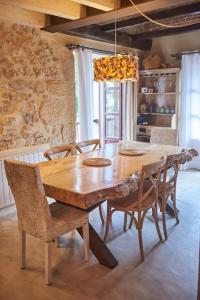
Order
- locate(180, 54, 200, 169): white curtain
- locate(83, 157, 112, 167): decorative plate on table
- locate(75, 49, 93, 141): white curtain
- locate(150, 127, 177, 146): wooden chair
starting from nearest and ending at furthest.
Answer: locate(83, 157, 112, 167): decorative plate on table < locate(150, 127, 177, 146): wooden chair < locate(75, 49, 93, 141): white curtain < locate(180, 54, 200, 169): white curtain

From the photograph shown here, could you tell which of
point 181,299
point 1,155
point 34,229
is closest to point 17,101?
point 1,155

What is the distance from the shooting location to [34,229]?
2238mm

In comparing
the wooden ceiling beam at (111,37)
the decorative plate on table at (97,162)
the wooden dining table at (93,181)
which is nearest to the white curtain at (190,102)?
the wooden ceiling beam at (111,37)

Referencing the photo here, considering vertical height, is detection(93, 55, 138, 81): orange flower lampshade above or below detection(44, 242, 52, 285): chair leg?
above

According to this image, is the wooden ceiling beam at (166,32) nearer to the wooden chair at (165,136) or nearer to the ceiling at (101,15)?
the ceiling at (101,15)

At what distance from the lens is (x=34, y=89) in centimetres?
401

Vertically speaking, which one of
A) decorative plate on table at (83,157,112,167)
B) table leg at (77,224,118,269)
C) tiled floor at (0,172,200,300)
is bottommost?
tiled floor at (0,172,200,300)

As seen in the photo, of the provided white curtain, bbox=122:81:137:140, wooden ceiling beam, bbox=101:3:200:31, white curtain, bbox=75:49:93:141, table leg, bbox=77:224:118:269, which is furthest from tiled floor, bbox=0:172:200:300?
white curtain, bbox=122:81:137:140

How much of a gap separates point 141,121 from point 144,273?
386 centimetres

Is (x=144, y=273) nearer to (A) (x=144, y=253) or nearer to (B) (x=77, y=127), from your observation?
(A) (x=144, y=253)

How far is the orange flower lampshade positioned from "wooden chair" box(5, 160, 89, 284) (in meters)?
1.31

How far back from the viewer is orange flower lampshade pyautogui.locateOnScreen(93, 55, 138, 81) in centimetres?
280

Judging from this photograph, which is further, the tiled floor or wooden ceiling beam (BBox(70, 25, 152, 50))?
wooden ceiling beam (BBox(70, 25, 152, 50))

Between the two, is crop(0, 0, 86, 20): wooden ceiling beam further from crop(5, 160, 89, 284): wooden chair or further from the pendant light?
crop(5, 160, 89, 284): wooden chair
